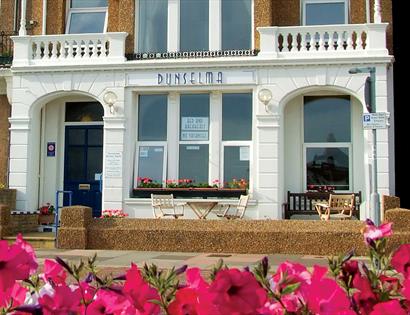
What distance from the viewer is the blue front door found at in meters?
17.8

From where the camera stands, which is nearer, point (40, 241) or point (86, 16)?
point (40, 241)

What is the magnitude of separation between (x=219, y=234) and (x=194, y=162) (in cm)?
406

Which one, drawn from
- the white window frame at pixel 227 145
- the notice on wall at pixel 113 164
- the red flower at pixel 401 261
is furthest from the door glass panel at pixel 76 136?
the red flower at pixel 401 261

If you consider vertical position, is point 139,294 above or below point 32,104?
below

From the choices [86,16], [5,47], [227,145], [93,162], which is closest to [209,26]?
[227,145]

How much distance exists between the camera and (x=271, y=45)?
52.0 feet

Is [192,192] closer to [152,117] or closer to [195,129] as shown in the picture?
[195,129]

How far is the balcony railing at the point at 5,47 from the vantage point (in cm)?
1844

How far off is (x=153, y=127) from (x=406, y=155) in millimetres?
7755

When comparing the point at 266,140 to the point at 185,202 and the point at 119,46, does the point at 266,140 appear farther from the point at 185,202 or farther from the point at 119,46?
the point at 119,46

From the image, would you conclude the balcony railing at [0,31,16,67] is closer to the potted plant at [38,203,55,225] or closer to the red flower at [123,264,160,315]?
the potted plant at [38,203,55,225]

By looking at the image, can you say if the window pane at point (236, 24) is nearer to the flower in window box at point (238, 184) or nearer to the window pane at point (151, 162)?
Result: the window pane at point (151, 162)

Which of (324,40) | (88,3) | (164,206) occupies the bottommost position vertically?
(164,206)

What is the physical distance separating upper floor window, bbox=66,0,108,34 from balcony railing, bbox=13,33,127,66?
147cm
